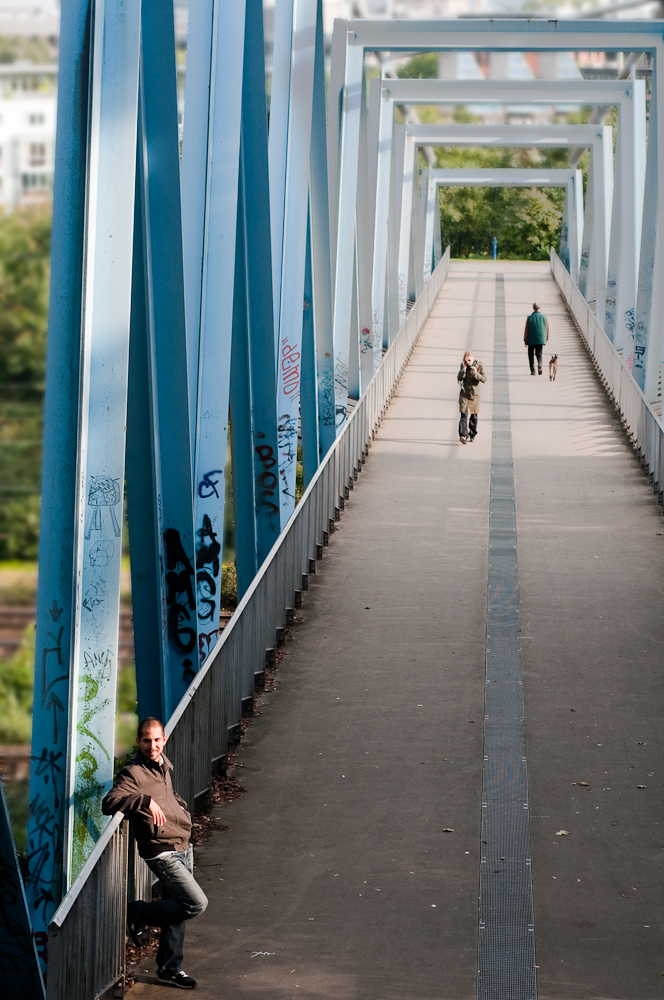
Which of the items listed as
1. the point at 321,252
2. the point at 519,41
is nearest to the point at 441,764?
the point at 321,252

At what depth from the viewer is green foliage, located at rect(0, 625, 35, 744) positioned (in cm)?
931

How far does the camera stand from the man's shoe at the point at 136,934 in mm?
6320

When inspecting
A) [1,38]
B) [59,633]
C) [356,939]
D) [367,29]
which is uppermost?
[367,29]

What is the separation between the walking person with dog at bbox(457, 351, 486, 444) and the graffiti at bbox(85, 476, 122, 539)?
1295 centimetres

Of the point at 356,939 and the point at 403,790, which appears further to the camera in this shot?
the point at 403,790

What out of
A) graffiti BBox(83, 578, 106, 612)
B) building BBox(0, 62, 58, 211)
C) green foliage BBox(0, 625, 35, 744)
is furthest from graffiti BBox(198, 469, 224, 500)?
building BBox(0, 62, 58, 211)

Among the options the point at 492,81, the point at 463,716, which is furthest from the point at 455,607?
the point at 492,81

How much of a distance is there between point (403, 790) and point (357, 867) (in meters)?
1.16

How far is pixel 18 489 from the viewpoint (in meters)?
3.48

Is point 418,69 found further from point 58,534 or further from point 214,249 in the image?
point 58,534

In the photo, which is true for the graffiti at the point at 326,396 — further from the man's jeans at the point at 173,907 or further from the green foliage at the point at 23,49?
the green foliage at the point at 23,49

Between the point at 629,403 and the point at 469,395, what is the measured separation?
3.28 m

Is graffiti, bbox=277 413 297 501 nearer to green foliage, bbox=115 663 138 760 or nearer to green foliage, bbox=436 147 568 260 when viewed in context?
green foliage, bbox=115 663 138 760

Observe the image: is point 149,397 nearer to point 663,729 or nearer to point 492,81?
point 663,729
